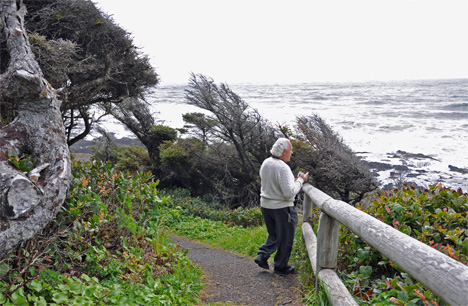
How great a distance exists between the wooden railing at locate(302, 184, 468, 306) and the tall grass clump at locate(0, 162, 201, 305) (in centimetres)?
167

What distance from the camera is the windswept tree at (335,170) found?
12477 millimetres

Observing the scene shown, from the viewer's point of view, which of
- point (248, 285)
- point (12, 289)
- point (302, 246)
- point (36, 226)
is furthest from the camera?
point (302, 246)

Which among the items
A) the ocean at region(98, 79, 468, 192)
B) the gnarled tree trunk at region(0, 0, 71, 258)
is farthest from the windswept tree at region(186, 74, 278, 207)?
the gnarled tree trunk at region(0, 0, 71, 258)

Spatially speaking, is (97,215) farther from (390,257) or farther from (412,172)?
(412,172)

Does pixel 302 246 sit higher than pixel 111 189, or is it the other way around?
pixel 111 189

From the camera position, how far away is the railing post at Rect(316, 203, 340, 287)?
328cm

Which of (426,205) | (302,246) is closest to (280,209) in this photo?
(302,246)

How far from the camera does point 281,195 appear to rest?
507 cm

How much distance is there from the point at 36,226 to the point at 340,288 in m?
2.60

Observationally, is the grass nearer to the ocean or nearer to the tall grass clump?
the tall grass clump

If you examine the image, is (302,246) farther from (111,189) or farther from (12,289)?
(12,289)

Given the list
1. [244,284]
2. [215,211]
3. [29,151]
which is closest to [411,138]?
[215,211]

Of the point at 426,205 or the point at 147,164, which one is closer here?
the point at 426,205

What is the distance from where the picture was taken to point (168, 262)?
197 inches
